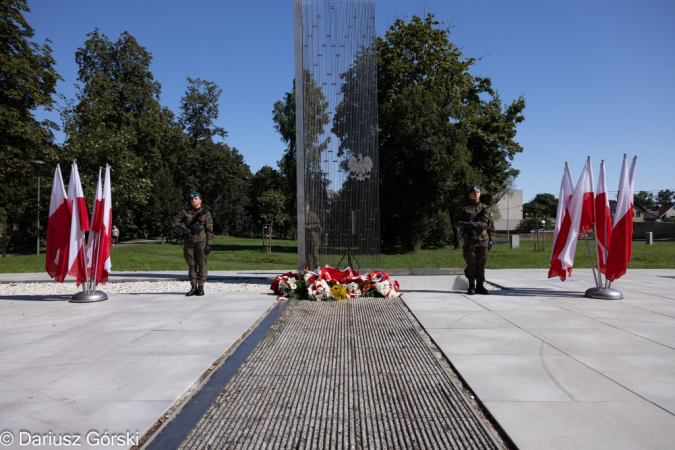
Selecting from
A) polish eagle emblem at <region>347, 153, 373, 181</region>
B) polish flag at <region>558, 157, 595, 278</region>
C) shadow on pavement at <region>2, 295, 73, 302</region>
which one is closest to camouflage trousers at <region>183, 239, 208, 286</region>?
shadow on pavement at <region>2, 295, 73, 302</region>

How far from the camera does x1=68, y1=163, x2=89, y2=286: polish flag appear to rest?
9.02m

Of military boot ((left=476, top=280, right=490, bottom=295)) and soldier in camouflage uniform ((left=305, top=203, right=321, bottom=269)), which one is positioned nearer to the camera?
military boot ((left=476, top=280, right=490, bottom=295))

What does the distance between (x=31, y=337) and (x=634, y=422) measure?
6.71 metres

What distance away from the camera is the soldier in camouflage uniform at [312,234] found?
10.4 meters

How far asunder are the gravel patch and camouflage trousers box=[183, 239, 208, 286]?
1212mm

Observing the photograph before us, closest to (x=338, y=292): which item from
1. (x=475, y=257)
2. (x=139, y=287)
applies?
(x=475, y=257)

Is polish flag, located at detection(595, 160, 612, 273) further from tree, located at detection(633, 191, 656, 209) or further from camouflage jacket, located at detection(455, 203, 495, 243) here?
tree, located at detection(633, 191, 656, 209)

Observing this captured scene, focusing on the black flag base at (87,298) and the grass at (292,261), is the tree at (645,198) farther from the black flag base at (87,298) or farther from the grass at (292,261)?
the black flag base at (87,298)

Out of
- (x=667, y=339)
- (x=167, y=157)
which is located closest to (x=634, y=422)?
(x=667, y=339)

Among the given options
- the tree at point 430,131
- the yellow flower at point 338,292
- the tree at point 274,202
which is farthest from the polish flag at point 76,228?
the tree at point 274,202

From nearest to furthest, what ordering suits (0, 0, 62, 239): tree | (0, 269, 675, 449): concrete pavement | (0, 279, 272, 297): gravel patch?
(0, 269, 675, 449): concrete pavement, (0, 279, 272, 297): gravel patch, (0, 0, 62, 239): tree

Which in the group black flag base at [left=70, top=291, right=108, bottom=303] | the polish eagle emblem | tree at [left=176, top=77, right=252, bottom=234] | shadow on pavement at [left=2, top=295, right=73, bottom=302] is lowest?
shadow on pavement at [left=2, top=295, right=73, bottom=302]

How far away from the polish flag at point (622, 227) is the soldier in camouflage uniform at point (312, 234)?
5652mm

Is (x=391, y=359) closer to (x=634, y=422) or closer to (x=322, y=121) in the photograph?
(x=634, y=422)
